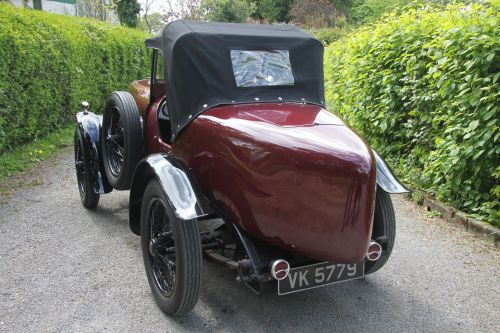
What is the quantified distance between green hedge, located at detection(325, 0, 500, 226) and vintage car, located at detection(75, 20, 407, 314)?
5.45 ft

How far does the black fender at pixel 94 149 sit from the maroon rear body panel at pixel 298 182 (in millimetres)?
2171

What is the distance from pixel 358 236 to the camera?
2.63 meters

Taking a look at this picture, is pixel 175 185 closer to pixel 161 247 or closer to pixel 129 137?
pixel 161 247

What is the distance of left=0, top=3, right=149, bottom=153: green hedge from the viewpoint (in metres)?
6.74

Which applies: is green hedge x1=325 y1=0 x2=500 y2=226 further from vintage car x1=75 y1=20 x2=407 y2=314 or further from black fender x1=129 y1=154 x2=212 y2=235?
black fender x1=129 y1=154 x2=212 y2=235

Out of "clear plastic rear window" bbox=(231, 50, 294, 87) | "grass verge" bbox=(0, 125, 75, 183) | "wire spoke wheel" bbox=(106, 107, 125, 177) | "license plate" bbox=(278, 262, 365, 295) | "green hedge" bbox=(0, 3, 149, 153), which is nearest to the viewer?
"license plate" bbox=(278, 262, 365, 295)

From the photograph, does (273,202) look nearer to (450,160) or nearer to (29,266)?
(29,266)

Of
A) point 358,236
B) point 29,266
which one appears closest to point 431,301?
point 358,236

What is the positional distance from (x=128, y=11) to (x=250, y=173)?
2116 cm

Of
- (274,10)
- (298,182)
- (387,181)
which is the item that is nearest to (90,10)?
(387,181)

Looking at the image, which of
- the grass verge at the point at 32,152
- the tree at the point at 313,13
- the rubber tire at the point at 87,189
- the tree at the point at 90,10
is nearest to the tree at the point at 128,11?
the tree at the point at 90,10

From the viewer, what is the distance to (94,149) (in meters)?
4.89

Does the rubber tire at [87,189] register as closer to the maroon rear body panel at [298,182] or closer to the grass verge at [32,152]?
the grass verge at [32,152]

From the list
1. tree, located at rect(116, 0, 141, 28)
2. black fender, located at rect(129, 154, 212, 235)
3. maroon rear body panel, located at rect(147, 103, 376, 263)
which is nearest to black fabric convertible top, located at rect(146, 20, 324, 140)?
black fender, located at rect(129, 154, 212, 235)
